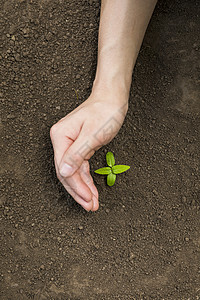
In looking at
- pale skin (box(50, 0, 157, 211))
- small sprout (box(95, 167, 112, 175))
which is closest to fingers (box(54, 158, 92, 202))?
pale skin (box(50, 0, 157, 211))

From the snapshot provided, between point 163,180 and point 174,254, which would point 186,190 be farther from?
point 174,254

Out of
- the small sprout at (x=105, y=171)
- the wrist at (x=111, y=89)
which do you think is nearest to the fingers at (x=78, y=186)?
the small sprout at (x=105, y=171)

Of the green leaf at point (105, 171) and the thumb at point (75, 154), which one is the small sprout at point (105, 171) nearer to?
the green leaf at point (105, 171)

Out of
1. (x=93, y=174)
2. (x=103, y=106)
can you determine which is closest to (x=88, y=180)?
(x=93, y=174)

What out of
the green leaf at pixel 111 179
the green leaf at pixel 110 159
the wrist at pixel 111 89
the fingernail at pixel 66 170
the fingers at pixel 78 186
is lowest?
the green leaf at pixel 111 179

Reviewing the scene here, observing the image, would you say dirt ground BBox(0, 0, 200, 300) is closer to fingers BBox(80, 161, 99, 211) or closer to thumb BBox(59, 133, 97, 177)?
fingers BBox(80, 161, 99, 211)

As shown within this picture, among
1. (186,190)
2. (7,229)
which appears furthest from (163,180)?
(7,229)
